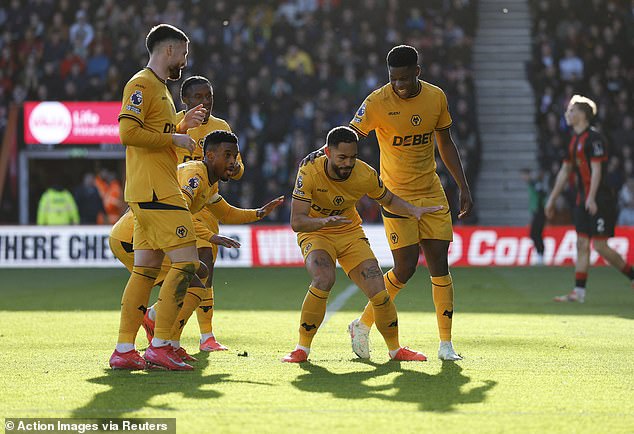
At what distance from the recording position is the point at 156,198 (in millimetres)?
7035

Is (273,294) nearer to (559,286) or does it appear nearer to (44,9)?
(559,286)

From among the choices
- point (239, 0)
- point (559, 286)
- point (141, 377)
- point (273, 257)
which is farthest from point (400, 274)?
point (239, 0)

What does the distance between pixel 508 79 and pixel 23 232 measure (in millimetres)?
12671

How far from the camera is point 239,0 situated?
26250mm

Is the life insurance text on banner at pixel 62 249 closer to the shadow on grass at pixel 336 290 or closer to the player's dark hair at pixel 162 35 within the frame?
the shadow on grass at pixel 336 290

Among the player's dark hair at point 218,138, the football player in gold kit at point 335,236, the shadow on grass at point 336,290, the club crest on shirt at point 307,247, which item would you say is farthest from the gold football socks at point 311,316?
the shadow on grass at point 336,290

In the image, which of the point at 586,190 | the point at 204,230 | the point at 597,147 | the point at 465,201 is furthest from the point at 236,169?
the point at 586,190

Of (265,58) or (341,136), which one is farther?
(265,58)

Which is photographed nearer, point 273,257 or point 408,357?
point 408,357

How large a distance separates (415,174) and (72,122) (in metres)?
16.2

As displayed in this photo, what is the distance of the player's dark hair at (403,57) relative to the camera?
772 cm

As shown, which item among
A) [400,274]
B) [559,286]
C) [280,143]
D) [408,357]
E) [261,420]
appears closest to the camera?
[261,420]

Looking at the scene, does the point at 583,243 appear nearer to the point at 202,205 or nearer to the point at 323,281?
the point at 323,281

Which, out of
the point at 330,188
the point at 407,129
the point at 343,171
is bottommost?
the point at 330,188
